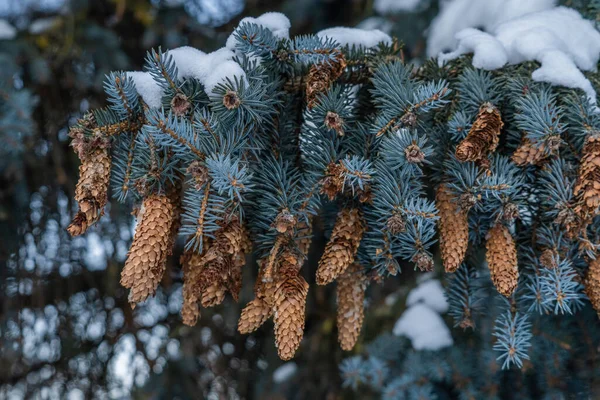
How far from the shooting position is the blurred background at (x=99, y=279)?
145cm

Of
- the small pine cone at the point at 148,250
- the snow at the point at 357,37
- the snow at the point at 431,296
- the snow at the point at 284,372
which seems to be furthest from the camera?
the snow at the point at 284,372

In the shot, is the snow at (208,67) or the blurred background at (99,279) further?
the blurred background at (99,279)

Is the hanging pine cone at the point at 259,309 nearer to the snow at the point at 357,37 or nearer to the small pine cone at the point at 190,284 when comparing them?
the small pine cone at the point at 190,284

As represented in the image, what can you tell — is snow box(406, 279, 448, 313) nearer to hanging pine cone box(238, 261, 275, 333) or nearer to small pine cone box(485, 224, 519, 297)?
small pine cone box(485, 224, 519, 297)

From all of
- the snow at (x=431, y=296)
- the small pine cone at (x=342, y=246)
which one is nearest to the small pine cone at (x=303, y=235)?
the small pine cone at (x=342, y=246)

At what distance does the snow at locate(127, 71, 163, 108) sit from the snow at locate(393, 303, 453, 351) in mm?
868

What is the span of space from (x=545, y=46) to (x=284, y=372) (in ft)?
3.88

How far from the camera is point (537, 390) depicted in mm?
1116

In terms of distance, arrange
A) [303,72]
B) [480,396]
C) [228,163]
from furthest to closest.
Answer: [480,396], [303,72], [228,163]

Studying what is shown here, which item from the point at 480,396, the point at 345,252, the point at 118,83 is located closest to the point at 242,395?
the point at 480,396

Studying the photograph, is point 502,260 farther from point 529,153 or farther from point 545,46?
→ point 545,46

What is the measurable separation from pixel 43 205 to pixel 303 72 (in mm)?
1111

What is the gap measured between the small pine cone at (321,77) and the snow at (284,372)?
3.72ft

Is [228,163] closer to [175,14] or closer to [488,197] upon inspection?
[488,197]
